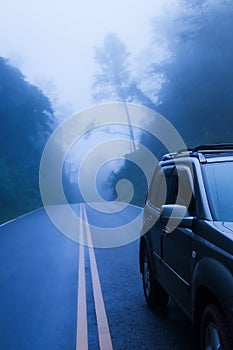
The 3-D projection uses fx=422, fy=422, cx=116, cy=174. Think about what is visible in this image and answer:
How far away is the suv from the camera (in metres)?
3.10

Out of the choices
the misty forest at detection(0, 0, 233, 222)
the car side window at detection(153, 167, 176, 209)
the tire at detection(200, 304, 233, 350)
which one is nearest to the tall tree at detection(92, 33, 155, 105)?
the misty forest at detection(0, 0, 233, 222)

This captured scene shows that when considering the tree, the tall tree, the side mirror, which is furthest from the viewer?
the tall tree

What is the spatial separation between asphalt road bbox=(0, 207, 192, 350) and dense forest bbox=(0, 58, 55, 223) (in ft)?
104

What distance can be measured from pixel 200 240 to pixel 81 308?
3.18m

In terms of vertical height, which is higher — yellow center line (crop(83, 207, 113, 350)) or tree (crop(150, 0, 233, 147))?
tree (crop(150, 0, 233, 147))

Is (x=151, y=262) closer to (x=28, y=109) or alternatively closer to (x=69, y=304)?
(x=69, y=304)

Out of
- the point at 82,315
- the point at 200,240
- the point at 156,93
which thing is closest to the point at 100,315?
the point at 82,315

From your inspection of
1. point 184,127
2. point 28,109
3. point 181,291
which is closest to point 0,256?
point 181,291

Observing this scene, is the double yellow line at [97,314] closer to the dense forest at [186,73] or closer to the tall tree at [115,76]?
the dense forest at [186,73]

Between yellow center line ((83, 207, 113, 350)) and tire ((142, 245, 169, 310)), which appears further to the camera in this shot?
tire ((142, 245, 169, 310))

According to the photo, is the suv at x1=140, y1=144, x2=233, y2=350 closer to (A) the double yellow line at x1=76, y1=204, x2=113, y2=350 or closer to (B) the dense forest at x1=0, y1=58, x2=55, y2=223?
(A) the double yellow line at x1=76, y1=204, x2=113, y2=350

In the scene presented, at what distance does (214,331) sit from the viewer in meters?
3.30

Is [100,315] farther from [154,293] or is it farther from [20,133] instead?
[20,133]

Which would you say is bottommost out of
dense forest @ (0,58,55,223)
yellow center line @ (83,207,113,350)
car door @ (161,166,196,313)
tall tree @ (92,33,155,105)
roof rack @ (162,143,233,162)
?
yellow center line @ (83,207,113,350)
